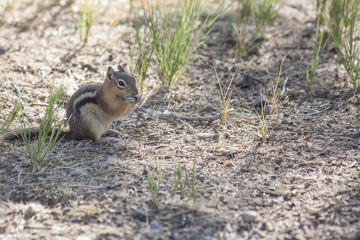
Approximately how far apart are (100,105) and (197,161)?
1.06 metres

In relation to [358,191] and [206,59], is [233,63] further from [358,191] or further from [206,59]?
[358,191]

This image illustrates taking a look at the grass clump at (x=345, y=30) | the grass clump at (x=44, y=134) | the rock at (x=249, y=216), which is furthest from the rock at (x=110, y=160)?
the grass clump at (x=345, y=30)

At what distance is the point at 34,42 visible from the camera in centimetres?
571

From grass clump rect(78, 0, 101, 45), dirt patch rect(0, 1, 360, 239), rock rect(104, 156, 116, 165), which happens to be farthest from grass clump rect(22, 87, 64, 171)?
grass clump rect(78, 0, 101, 45)

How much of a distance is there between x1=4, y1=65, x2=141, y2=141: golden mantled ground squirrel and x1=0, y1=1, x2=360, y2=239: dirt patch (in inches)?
5.0

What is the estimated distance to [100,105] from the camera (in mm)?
3789

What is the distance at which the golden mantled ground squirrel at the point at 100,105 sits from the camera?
3730 millimetres

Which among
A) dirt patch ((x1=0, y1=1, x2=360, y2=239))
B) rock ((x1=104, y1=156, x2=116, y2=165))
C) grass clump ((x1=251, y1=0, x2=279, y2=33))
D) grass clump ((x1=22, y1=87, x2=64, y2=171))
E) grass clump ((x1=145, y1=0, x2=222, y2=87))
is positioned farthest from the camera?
grass clump ((x1=251, y1=0, x2=279, y2=33))

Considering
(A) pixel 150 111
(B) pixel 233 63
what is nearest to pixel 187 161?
(A) pixel 150 111

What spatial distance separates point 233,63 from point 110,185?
9.77ft

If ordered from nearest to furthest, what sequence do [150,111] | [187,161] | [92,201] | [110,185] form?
1. [92,201]
2. [110,185]
3. [187,161]
4. [150,111]

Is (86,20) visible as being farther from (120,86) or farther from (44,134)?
(44,134)

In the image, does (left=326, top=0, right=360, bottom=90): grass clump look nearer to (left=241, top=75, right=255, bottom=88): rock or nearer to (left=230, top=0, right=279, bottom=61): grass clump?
(left=230, top=0, right=279, bottom=61): grass clump

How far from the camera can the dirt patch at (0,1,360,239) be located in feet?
8.38
